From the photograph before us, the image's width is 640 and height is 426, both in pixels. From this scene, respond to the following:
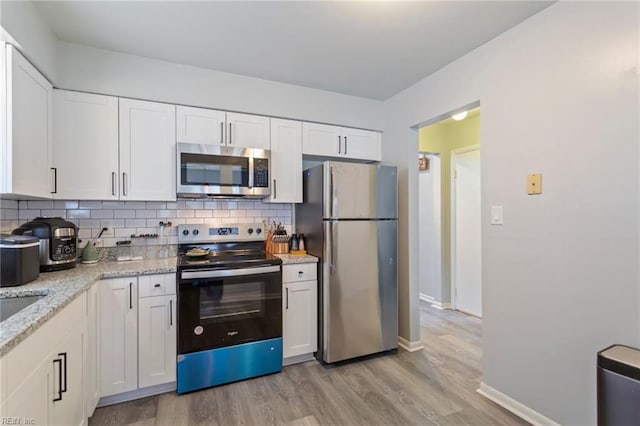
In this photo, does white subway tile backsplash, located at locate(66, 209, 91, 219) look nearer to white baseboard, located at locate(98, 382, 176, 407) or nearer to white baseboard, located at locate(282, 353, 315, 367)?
white baseboard, located at locate(98, 382, 176, 407)

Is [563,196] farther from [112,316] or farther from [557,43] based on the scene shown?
[112,316]

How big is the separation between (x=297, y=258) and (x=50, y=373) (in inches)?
67.5

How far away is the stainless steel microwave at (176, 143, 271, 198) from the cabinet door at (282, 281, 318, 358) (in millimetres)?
915

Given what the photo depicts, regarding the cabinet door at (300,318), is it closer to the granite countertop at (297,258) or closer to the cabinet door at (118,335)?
the granite countertop at (297,258)

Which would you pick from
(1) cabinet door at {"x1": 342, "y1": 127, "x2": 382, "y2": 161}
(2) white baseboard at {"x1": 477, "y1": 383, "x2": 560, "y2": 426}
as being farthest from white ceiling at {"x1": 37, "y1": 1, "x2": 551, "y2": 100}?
(2) white baseboard at {"x1": 477, "y1": 383, "x2": 560, "y2": 426}

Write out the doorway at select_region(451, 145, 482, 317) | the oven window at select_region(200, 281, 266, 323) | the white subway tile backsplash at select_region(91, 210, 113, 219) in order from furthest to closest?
the doorway at select_region(451, 145, 482, 317)
the white subway tile backsplash at select_region(91, 210, 113, 219)
the oven window at select_region(200, 281, 266, 323)

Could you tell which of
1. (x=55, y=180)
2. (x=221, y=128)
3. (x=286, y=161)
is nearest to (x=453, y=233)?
(x=286, y=161)

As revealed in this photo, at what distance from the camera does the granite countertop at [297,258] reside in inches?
100

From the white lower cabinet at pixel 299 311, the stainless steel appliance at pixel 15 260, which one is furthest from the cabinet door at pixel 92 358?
the white lower cabinet at pixel 299 311

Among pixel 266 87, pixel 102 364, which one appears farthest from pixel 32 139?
pixel 266 87

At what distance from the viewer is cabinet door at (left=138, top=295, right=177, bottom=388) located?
2078mm

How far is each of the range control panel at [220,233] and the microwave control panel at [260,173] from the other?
487mm

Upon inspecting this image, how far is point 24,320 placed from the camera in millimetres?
1097

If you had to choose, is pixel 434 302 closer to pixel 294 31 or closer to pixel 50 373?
pixel 294 31
